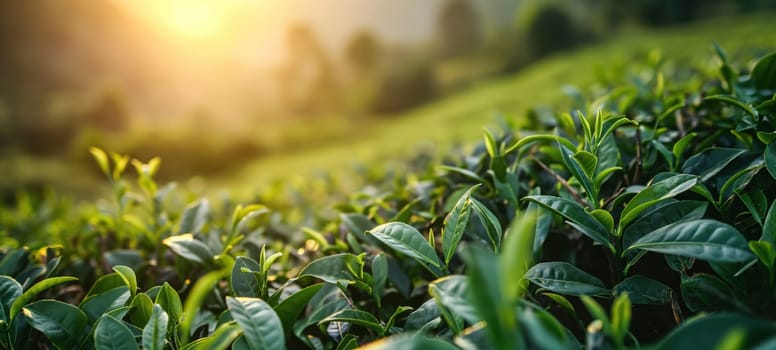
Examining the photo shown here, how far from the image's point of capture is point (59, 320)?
0.76m

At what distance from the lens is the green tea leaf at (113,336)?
0.65 meters

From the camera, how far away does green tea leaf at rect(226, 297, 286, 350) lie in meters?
0.58

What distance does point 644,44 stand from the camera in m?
13.5

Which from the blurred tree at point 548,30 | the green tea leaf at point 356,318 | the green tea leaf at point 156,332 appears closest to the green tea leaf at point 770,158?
the green tea leaf at point 356,318

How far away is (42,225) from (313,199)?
3.91ft

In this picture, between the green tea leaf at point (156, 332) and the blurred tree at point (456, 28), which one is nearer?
the green tea leaf at point (156, 332)

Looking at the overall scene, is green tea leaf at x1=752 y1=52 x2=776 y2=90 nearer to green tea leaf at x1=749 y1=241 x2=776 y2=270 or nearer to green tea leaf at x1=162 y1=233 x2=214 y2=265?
green tea leaf at x1=749 y1=241 x2=776 y2=270

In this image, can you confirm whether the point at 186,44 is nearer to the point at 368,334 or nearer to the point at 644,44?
the point at 644,44

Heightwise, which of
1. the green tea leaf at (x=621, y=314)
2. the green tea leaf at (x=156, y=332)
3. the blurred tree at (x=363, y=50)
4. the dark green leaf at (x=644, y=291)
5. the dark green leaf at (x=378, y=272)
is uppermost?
the blurred tree at (x=363, y=50)

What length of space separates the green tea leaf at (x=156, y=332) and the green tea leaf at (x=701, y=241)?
0.67 meters

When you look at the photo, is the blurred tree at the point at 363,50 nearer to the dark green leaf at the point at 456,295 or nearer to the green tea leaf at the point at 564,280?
the green tea leaf at the point at 564,280

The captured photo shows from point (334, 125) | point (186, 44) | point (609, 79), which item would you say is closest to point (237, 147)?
point (334, 125)

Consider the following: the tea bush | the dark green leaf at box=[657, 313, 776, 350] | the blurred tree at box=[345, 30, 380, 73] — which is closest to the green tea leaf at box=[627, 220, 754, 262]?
the tea bush

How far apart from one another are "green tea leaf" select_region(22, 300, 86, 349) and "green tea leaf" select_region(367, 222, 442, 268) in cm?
54
